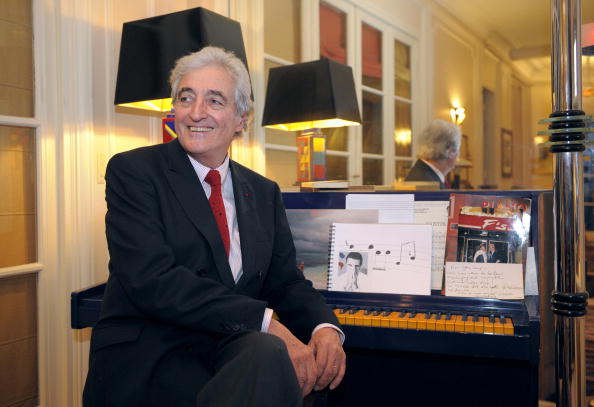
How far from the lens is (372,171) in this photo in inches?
183

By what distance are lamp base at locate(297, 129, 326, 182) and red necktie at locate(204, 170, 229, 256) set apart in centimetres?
111

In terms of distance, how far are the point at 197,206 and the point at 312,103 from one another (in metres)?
1.37

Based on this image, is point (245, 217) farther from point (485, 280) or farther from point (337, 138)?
point (337, 138)

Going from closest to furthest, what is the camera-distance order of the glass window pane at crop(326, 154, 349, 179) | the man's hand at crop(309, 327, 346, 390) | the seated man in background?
the man's hand at crop(309, 327, 346, 390), the seated man in background, the glass window pane at crop(326, 154, 349, 179)

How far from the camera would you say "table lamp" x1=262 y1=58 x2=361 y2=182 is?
269 centimetres

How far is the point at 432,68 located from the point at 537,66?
1.78 meters

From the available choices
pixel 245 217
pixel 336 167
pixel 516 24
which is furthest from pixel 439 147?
pixel 516 24

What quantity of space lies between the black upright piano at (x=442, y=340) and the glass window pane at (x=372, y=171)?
92.3 inches

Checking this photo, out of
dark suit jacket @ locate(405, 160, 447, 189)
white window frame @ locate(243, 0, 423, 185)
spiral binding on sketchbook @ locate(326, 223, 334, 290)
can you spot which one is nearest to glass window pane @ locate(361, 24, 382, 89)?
white window frame @ locate(243, 0, 423, 185)

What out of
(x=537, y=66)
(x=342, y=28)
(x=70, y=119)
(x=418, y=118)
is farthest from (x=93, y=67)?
(x=537, y=66)

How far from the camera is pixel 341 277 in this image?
6.33ft

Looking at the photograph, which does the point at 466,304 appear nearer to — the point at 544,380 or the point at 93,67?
the point at 544,380

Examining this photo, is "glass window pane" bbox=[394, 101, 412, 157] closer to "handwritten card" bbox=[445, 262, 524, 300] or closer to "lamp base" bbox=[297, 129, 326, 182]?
"lamp base" bbox=[297, 129, 326, 182]

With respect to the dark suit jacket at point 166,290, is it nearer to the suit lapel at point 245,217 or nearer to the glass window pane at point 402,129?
the suit lapel at point 245,217
